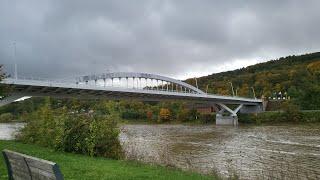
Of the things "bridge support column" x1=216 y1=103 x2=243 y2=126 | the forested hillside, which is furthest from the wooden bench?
the forested hillside

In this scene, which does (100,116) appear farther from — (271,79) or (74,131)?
(271,79)

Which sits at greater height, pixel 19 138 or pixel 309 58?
pixel 309 58

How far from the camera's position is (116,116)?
15.0m

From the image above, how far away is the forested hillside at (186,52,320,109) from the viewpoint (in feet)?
271

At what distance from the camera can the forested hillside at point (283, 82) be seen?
271 feet

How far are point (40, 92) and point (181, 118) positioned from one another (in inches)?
2013

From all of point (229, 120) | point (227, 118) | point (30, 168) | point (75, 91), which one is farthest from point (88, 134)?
point (227, 118)

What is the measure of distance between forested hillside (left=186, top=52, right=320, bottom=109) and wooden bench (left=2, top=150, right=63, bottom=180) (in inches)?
3103

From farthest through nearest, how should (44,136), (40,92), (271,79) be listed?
(271,79), (40,92), (44,136)

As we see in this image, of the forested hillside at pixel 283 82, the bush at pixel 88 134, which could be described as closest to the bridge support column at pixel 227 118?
the forested hillside at pixel 283 82

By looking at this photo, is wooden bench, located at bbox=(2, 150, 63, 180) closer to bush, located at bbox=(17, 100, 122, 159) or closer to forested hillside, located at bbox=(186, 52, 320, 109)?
bush, located at bbox=(17, 100, 122, 159)

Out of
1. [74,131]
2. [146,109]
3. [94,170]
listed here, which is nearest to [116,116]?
[74,131]

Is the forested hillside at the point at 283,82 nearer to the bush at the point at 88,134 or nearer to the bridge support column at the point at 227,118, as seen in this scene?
the bridge support column at the point at 227,118

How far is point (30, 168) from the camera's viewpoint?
217 inches
